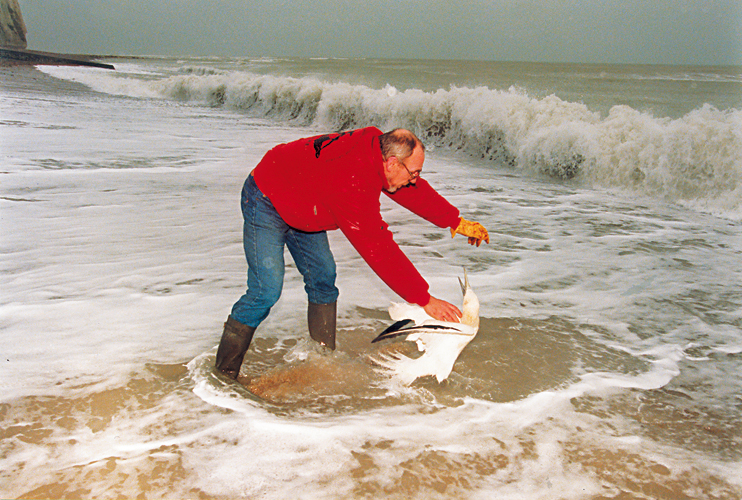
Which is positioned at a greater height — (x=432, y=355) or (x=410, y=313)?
(x=410, y=313)

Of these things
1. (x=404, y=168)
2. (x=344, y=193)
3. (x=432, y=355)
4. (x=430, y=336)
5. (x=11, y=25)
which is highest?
(x=11, y=25)

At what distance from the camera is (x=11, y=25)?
8819 centimetres

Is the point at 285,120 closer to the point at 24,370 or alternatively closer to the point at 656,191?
the point at 656,191

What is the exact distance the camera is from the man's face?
8.32 feet

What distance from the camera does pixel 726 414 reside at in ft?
9.53

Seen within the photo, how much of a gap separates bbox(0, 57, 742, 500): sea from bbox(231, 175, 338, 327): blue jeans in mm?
480

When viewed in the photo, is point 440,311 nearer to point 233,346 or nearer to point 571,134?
point 233,346

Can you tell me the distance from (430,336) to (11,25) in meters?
111

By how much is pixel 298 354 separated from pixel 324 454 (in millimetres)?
1102

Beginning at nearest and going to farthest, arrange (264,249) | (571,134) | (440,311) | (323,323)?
(440,311) → (264,249) → (323,323) → (571,134)

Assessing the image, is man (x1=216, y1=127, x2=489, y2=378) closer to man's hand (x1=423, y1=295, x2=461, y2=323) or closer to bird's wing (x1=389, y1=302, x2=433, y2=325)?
man's hand (x1=423, y1=295, x2=461, y2=323)

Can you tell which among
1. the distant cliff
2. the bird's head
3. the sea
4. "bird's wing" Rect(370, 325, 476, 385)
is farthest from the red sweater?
the distant cliff

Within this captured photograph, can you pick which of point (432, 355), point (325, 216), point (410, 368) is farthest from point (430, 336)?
point (325, 216)

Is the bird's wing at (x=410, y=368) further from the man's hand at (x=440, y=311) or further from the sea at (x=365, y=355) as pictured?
the man's hand at (x=440, y=311)
